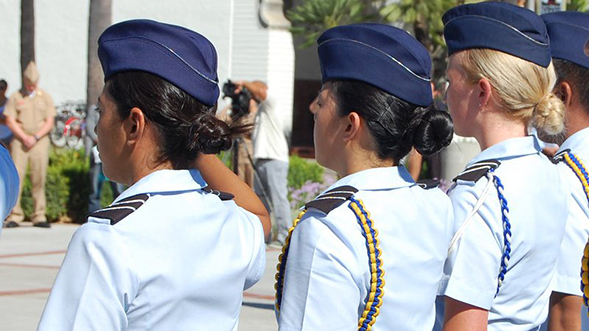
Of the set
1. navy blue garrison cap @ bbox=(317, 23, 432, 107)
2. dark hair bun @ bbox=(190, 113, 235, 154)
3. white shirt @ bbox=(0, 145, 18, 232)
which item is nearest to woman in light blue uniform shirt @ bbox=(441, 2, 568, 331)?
navy blue garrison cap @ bbox=(317, 23, 432, 107)

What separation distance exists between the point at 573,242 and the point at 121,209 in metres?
1.64

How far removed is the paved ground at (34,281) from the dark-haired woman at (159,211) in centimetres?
483

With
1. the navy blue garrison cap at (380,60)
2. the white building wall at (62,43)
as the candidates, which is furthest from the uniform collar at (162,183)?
the white building wall at (62,43)

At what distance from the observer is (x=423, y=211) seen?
270 centimetres

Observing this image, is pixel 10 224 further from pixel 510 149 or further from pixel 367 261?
pixel 367 261

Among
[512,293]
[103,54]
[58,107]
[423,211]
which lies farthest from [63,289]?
[58,107]

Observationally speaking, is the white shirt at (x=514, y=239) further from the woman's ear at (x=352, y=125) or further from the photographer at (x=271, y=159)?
the photographer at (x=271, y=159)

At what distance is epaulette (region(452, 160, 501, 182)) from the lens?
296cm

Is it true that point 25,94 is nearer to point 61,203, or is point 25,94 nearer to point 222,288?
point 61,203

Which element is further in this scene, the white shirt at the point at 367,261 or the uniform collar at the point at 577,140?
the uniform collar at the point at 577,140

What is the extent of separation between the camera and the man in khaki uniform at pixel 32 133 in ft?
43.3

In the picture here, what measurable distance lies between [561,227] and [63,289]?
1.52 meters

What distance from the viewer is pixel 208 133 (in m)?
2.43

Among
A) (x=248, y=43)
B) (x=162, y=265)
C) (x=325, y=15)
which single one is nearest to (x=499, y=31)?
(x=162, y=265)
